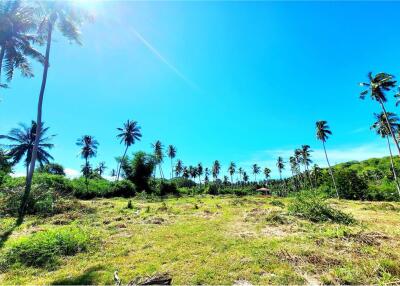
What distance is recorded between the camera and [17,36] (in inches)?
655

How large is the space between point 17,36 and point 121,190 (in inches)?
1176

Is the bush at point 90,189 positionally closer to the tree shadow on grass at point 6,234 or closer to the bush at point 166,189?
the bush at point 166,189

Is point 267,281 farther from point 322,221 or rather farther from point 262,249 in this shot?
point 322,221

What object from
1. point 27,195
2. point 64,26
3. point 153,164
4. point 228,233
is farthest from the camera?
point 153,164

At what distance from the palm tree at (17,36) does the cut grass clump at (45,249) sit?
13.5m

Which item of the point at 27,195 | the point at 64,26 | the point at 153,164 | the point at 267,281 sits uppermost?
the point at 64,26

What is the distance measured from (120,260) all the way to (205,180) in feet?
353

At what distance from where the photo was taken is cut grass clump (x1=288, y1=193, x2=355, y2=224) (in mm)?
14211

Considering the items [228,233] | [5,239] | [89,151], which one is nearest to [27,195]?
[5,239]

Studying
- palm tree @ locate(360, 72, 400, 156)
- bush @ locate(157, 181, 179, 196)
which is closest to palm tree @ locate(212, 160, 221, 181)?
bush @ locate(157, 181, 179, 196)

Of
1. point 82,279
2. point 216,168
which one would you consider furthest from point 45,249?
point 216,168

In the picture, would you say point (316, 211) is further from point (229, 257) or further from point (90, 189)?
point (90, 189)

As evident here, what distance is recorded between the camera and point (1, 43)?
52.5 ft

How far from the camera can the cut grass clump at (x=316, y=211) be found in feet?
46.6
